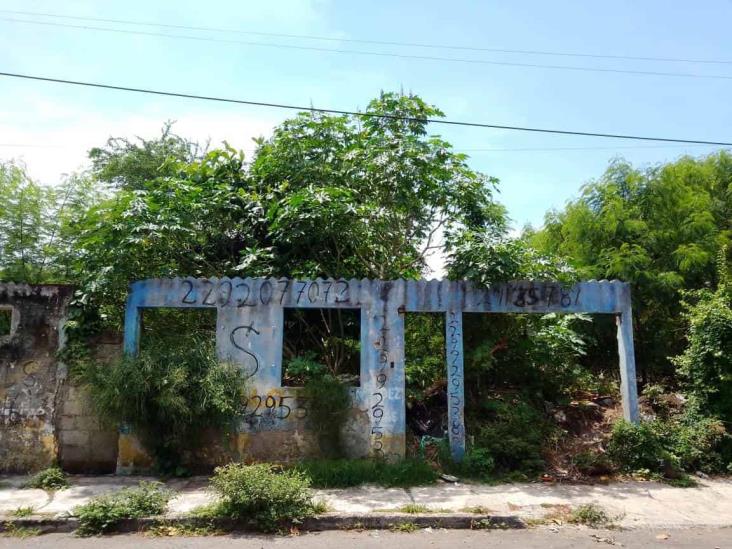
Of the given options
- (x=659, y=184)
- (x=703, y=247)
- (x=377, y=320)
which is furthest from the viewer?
(x=659, y=184)

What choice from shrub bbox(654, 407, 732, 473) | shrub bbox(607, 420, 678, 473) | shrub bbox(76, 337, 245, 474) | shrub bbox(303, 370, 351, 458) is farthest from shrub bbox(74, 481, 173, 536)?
shrub bbox(654, 407, 732, 473)

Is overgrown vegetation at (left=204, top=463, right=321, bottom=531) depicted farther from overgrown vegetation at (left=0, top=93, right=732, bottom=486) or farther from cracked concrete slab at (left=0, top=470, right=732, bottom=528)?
overgrown vegetation at (left=0, top=93, right=732, bottom=486)

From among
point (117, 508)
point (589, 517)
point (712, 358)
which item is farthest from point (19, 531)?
point (712, 358)

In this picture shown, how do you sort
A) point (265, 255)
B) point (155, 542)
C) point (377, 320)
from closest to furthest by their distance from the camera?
point (155, 542)
point (377, 320)
point (265, 255)

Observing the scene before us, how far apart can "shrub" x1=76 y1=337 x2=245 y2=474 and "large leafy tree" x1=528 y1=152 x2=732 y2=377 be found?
276 inches

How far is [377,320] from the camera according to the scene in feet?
26.9

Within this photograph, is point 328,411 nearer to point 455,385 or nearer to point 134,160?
point 455,385

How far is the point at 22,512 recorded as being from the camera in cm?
599

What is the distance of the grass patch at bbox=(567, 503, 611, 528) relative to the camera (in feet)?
19.5

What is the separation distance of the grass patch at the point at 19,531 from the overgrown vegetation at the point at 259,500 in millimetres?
1672

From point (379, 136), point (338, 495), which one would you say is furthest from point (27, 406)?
point (379, 136)

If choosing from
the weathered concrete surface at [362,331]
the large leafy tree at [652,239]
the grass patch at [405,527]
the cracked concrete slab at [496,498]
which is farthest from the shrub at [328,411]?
the large leafy tree at [652,239]

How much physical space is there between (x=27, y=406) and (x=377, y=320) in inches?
204

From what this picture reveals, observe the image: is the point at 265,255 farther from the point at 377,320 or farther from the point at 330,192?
the point at 377,320
